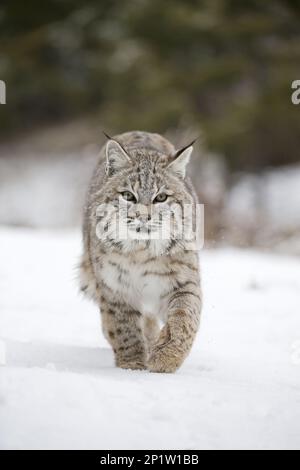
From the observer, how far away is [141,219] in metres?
4.28

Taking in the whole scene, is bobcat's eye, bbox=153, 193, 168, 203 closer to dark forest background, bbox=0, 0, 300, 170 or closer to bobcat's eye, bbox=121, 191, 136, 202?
bobcat's eye, bbox=121, 191, 136, 202

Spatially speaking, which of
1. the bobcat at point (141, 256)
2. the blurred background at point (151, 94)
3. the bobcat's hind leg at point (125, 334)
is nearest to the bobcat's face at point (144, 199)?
the bobcat at point (141, 256)

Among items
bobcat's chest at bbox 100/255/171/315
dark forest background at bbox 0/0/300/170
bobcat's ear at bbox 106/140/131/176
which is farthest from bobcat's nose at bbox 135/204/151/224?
dark forest background at bbox 0/0/300/170

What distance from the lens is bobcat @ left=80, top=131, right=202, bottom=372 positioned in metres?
4.32

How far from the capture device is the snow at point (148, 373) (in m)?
2.78

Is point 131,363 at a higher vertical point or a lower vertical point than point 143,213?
lower

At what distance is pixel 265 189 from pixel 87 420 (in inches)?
582

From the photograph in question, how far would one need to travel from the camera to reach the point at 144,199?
4.33m

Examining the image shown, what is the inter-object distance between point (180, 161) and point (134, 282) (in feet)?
2.72

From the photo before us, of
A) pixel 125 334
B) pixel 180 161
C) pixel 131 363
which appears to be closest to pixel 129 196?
pixel 180 161

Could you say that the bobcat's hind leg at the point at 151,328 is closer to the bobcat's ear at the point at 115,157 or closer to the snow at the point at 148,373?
the snow at the point at 148,373

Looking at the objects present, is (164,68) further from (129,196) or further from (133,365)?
(133,365)

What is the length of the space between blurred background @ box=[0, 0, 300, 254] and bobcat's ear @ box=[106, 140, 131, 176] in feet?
24.5

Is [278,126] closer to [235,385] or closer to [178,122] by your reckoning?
[178,122]
